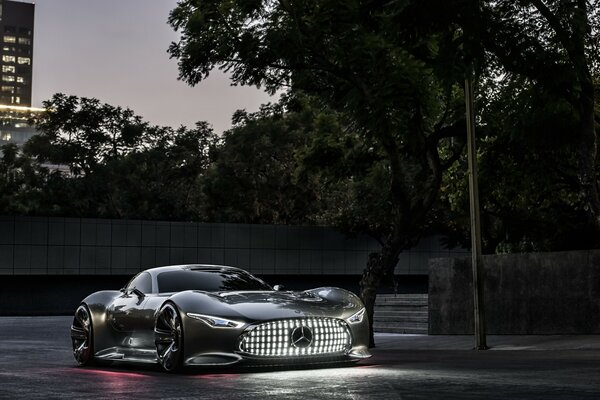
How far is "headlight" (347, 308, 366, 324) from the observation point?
11.1 metres

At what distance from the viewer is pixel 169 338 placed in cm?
1087

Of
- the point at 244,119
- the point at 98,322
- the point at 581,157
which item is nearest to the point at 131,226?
the point at 244,119

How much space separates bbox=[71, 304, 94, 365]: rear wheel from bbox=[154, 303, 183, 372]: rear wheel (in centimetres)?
179

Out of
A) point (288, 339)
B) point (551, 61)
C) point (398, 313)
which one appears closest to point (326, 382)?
point (288, 339)

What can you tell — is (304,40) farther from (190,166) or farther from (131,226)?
(190,166)

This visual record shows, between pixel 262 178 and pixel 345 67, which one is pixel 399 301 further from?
pixel 262 178

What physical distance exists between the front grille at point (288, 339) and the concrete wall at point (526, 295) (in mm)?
12048

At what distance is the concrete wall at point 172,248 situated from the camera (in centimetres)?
4869

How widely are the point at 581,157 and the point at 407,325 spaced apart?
35.9 ft

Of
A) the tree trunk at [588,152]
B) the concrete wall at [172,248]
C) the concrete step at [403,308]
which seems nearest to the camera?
the tree trunk at [588,152]

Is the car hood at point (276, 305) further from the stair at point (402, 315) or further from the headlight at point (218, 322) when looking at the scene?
the stair at point (402, 315)

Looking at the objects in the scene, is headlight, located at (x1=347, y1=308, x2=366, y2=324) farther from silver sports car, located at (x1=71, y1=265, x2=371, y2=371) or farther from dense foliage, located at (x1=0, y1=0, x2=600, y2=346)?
dense foliage, located at (x1=0, y1=0, x2=600, y2=346)

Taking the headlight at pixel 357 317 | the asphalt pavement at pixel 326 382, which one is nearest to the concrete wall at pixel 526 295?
the asphalt pavement at pixel 326 382

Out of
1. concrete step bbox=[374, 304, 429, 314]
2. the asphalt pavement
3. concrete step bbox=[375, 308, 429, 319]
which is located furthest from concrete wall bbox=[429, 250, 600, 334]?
the asphalt pavement
